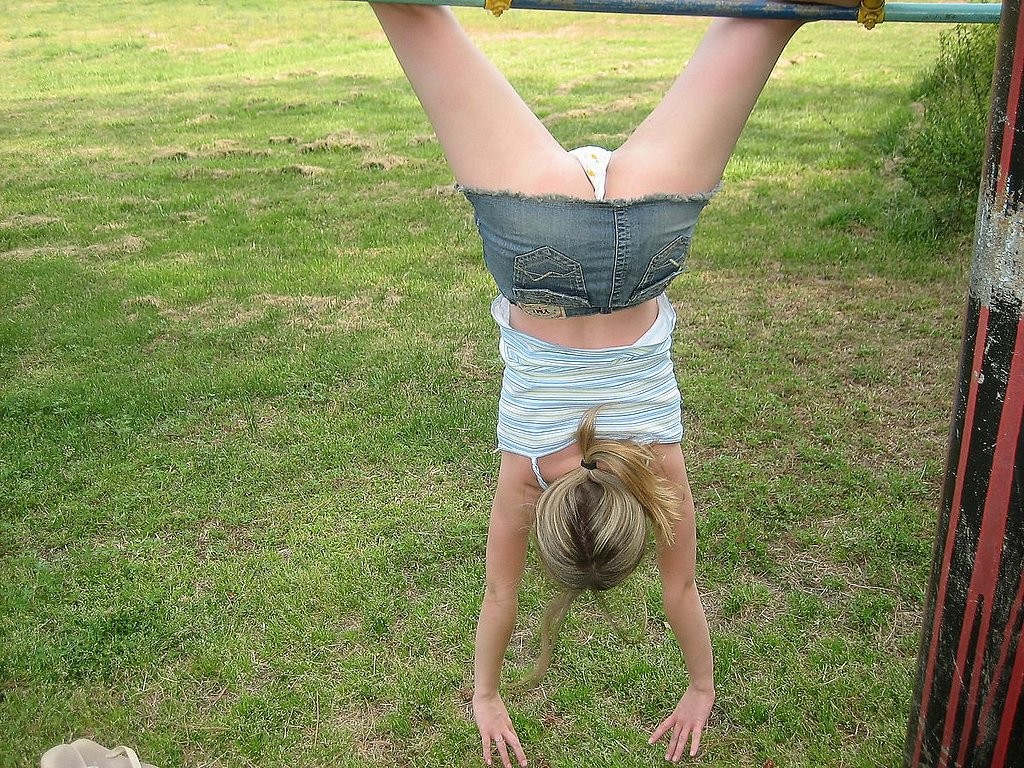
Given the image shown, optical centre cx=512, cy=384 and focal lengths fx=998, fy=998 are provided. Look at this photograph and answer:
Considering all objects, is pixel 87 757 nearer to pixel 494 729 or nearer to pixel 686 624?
pixel 494 729

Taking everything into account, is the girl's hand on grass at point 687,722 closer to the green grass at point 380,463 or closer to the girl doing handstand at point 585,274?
the green grass at point 380,463

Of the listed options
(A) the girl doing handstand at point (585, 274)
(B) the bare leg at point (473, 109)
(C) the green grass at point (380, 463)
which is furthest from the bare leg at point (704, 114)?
(C) the green grass at point (380, 463)

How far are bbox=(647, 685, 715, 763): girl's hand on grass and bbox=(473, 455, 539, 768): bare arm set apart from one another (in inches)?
15.0

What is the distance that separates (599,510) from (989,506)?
0.75 meters

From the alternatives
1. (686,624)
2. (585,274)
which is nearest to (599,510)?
(585,274)

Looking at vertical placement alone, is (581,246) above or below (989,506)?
above

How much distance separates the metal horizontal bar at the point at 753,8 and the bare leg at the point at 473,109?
8cm

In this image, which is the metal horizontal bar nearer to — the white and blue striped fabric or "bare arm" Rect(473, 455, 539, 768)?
the white and blue striped fabric

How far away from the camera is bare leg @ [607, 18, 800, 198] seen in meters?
1.77

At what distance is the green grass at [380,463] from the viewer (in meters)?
2.75

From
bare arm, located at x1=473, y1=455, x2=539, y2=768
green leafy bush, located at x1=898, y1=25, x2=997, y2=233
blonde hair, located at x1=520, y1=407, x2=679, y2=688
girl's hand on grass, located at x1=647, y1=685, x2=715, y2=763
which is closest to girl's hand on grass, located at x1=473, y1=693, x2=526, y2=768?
bare arm, located at x1=473, y1=455, x2=539, y2=768

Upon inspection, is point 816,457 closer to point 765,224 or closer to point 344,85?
point 765,224

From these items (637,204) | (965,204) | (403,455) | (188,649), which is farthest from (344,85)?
(637,204)

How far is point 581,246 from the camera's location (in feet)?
5.84
